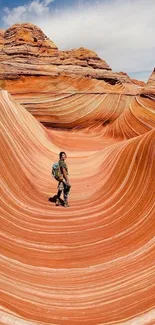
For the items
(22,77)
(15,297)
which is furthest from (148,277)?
(22,77)

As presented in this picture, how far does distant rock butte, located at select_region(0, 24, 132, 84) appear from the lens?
26.5 meters

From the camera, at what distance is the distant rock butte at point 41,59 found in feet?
87.0

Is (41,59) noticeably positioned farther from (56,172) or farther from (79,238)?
(79,238)

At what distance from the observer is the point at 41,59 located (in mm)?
27875

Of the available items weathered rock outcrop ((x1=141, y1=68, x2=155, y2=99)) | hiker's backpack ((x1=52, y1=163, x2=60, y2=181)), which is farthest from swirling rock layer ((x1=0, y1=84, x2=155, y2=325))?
weathered rock outcrop ((x1=141, y1=68, x2=155, y2=99))

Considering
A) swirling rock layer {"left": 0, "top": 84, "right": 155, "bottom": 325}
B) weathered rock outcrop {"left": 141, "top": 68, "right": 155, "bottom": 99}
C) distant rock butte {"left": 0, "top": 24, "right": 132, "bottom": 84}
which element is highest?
distant rock butte {"left": 0, "top": 24, "right": 132, "bottom": 84}

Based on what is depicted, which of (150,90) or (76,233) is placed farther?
(150,90)

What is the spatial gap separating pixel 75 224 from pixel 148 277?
2.58 meters

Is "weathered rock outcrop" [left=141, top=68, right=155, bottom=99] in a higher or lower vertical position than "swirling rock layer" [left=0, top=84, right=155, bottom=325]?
higher

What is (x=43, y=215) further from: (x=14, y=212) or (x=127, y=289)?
(x=127, y=289)

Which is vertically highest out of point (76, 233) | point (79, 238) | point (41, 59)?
point (41, 59)

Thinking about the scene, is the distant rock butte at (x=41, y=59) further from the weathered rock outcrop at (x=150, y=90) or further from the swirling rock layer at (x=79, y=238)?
the swirling rock layer at (x=79, y=238)

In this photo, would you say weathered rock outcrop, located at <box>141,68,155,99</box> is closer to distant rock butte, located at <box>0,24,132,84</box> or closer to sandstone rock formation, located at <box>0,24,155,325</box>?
distant rock butte, located at <box>0,24,132,84</box>

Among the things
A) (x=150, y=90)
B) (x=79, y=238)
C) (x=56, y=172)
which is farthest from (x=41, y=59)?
(x=79, y=238)
